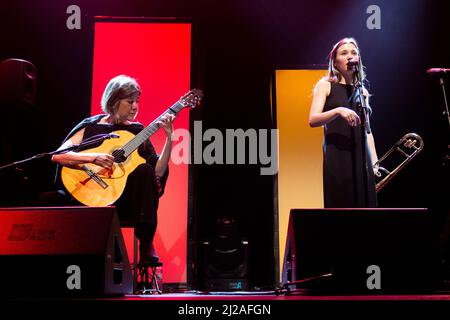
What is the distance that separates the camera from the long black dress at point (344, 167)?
3.17 metres

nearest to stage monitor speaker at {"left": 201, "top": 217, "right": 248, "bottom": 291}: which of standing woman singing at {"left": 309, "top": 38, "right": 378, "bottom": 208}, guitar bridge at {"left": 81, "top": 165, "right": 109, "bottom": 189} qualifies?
guitar bridge at {"left": 81, "top": 165, "right": 109, "bottom": 189}

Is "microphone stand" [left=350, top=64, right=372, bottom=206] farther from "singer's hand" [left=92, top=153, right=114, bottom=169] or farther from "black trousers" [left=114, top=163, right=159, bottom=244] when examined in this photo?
"singer's hand" [left=92, top=153, right=114, bottom=169]

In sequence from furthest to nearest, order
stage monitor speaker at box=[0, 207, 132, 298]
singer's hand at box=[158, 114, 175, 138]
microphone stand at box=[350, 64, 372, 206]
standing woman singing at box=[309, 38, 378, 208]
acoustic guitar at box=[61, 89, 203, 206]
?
singer's hand at box=[158, 114, 175, 138] < acoustic guitar at box=[61, 89, 203, 206] < standing woman singing at box=[309, 38, 378, 208] < microphone stand at box=[350, 64, 372, 206] < stage monitor speaker at box=[0, 207, 132, 298]

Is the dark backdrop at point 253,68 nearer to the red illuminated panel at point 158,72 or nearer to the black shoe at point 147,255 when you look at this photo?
the red illuminated panel at point 158,72

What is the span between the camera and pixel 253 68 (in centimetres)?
538

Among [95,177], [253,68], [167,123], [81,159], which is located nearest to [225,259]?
[167,123]

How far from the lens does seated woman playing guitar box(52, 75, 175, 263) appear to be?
342cm

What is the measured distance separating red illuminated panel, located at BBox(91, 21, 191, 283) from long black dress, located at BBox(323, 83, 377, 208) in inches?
81.7

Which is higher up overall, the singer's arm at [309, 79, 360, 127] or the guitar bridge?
the singer's arm at [309, 79, 360, 127]

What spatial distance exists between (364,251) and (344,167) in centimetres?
106

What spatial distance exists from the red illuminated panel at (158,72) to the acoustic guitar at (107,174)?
1263 millimetres
